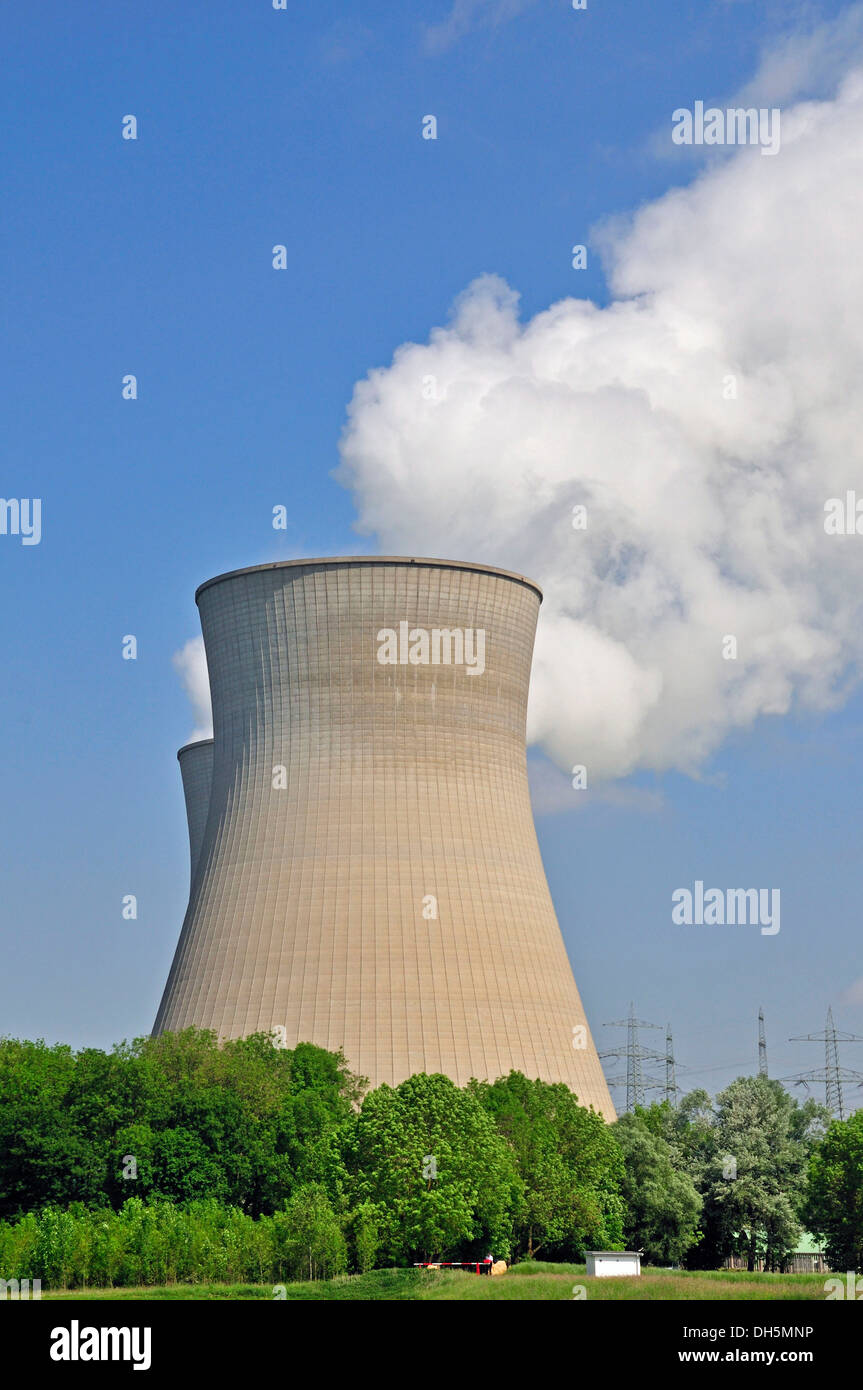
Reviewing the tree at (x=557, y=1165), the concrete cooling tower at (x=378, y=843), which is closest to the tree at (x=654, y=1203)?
the tree at (x=557, y=1165)

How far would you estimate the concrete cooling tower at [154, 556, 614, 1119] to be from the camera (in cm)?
3559

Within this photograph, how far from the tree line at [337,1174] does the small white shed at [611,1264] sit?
2340 mm

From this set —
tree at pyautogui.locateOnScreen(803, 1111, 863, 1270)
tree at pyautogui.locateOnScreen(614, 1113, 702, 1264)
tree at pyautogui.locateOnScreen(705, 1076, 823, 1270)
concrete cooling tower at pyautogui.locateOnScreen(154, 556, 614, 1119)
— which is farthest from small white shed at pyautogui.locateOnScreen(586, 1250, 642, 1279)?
tree at pyautogui.locateOnScreen(705, 1076, 823, 1270)

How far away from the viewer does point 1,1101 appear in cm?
3141

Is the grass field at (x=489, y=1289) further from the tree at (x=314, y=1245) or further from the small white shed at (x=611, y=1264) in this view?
the tree at (x=314, y=1245)

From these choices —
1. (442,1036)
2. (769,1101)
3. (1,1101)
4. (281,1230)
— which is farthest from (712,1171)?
(1,1101)

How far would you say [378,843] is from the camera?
35.8m

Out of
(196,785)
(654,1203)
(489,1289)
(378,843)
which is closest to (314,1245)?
(489,1289)

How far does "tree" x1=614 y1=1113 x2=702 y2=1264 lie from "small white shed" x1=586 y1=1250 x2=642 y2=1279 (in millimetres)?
7596

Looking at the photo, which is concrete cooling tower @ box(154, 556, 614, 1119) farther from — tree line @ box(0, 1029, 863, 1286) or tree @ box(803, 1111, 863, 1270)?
tree @ box(803, 1111, 863, 1270)

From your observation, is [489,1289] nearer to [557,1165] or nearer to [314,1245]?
[314,1245]

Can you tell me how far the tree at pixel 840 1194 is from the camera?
114ft
